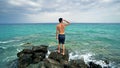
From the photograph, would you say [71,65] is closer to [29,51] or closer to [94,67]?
[94,67]

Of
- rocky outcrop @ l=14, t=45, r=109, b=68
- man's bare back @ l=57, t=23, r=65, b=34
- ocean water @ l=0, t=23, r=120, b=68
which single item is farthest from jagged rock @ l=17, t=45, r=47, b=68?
man's bare back @ l=57, t=23, r=65, b=34

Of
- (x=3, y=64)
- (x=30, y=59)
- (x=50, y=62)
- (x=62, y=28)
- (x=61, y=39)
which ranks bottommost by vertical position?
(x=3, y=64)

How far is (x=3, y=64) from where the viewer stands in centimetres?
1830

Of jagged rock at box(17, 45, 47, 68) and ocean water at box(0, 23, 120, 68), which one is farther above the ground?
jagged rock at box(17, 45, 47, 68)

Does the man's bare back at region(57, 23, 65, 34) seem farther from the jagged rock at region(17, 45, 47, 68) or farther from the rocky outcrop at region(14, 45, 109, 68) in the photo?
the jagged rock at region(17, 45, 47, 68)

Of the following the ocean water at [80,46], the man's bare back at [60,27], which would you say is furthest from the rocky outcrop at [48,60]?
the ocean water at [80,46]

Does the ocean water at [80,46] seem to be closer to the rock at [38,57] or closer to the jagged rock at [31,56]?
the jagged rock at [31,56]

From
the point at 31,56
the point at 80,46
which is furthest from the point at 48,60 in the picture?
the point at 80,46

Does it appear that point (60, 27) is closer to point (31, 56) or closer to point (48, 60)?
point (48, 60)

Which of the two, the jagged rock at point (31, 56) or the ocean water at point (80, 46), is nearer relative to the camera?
the jagged rock at point (31, 56)

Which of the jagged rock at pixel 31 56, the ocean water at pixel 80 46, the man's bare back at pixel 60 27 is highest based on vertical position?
the man's bare back at pixel 60 27

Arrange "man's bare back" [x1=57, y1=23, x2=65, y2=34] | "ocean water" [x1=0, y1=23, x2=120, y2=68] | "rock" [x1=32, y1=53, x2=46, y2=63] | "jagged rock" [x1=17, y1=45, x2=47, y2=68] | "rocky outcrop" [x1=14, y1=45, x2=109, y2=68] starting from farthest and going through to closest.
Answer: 1. "ocean water" [x1=0, y1=23, x2=120, y2=68]
2. "jagged rock" [x1=17, y1=45, x2=47, y2=68]
3. "rock" [x1=32, y1=53, x2=46, y2=63]
4. "man's bare back" [x1=57, y1=23, x2=65, y2=34]
5. "rocky outcrop" [x1=14, y1=45, x2=109, y2=68]

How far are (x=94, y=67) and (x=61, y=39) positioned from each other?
16.7ft

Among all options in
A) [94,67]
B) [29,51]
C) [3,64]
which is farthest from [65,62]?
[3,64]
